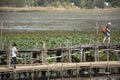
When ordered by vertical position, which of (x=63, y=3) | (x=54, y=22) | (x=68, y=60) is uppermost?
(x=68, y=60)

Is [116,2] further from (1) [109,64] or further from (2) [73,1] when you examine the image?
(1) [109,64]

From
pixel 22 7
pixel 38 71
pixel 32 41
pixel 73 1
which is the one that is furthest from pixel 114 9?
pixel 38 71

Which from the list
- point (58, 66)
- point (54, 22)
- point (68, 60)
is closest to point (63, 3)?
point (54, 22)

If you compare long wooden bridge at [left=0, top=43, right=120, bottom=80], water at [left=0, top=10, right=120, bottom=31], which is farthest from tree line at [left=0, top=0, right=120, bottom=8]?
long wooden bridge at [left=0, top=43, right=120, bottom=80]

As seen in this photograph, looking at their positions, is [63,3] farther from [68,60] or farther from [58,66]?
[58,66]

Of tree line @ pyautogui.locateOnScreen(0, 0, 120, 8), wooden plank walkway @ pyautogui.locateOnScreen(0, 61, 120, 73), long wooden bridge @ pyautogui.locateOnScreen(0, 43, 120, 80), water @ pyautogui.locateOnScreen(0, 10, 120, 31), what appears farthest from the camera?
tree line @ pyautogui.locateOnScreen(0, 0, 120, 8)

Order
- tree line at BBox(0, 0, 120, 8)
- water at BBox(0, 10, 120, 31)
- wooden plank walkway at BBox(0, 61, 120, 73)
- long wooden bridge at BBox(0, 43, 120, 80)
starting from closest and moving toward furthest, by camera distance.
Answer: wooden plank walkway at BBox(0, 61, 120, 73), long wooden bridge at BBox(0, 43, 120, 80), water at BBox(0, 10, 120, 31), tree line at BBox(0, 0, 120, 8)

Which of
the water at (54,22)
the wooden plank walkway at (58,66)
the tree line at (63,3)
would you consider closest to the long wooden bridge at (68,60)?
the wooden plank walkway at (58,66)

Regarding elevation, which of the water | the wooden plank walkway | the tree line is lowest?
the tree line

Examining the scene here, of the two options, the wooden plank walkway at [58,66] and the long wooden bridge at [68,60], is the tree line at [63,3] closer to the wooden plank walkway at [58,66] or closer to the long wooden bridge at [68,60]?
the long wooden bridge at [68,60]

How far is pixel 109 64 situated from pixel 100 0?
130052 mm

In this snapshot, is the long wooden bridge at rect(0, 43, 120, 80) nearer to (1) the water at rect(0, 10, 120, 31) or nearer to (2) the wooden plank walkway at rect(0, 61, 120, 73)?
(2) the wooden plank walkway at rect(0, 61, 120, 73)

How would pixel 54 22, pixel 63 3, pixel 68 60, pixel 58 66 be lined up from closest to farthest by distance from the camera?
1. pixel 58 66
2. pixel 68 60
3. pixel 54 22
4. pixel 63 3

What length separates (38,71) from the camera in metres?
32.9
